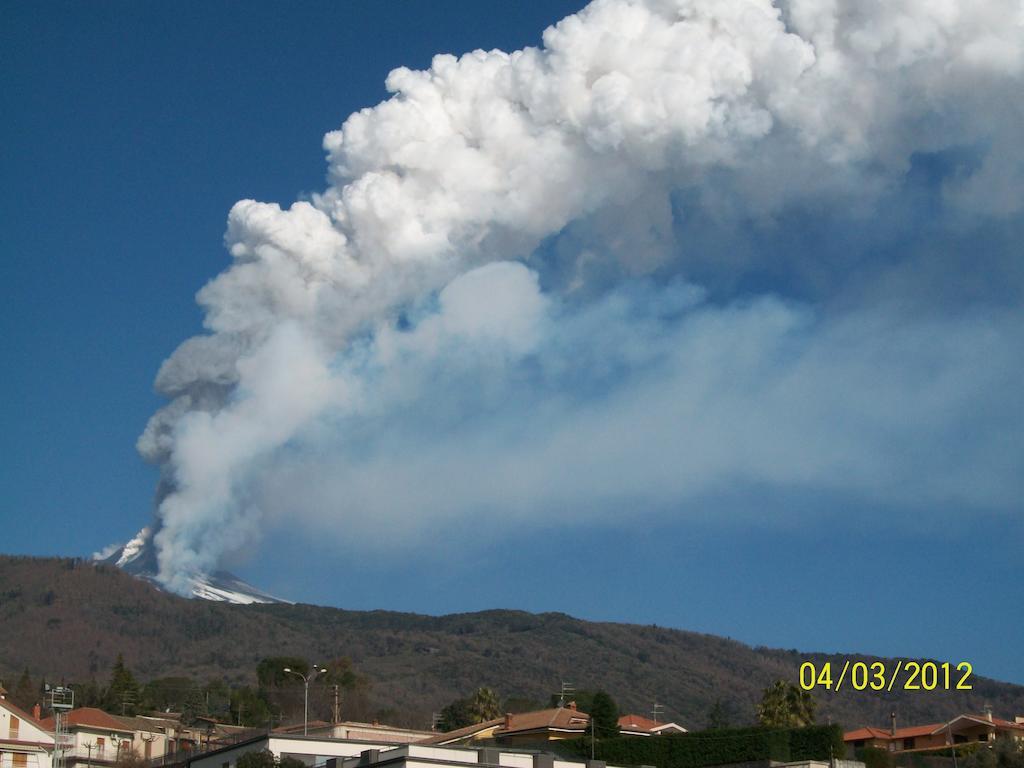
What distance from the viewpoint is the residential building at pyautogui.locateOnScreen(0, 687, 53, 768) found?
246 ft

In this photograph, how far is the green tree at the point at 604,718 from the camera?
7319 cm

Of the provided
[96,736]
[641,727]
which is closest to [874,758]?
[641,727]

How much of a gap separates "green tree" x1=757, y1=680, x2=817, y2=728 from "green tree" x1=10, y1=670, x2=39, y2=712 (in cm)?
6158

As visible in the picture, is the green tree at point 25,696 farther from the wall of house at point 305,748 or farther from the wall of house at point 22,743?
the wall of house at point 305,748

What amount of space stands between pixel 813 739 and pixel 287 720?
183 ft

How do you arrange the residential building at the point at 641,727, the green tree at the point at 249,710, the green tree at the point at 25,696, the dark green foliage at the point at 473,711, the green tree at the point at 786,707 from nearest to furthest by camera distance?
the residential building at the point at 641,727 < the green tree at the point at 786,707 < the dark green foliage at the point at 473,711 < the green tree at the point at 249,710 < the green tree at the point at 25,696

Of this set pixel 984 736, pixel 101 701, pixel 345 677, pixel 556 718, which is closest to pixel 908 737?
pixel 984 736

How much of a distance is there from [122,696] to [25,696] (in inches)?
435

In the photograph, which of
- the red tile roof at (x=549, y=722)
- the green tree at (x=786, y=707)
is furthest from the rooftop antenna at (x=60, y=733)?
the green tree at (x=786, y=707)

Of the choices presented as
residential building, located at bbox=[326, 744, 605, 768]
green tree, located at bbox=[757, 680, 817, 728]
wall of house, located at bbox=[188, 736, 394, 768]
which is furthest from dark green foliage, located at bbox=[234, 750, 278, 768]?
green tree, located at bbox=[757, 680, 817, 728]

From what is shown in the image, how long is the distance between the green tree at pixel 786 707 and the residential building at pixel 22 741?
40.4m

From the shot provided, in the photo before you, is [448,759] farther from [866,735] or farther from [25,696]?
[25,696]

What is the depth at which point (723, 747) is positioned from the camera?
2616 inches

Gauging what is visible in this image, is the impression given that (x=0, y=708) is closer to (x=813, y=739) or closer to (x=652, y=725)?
(x=652, y=725)
